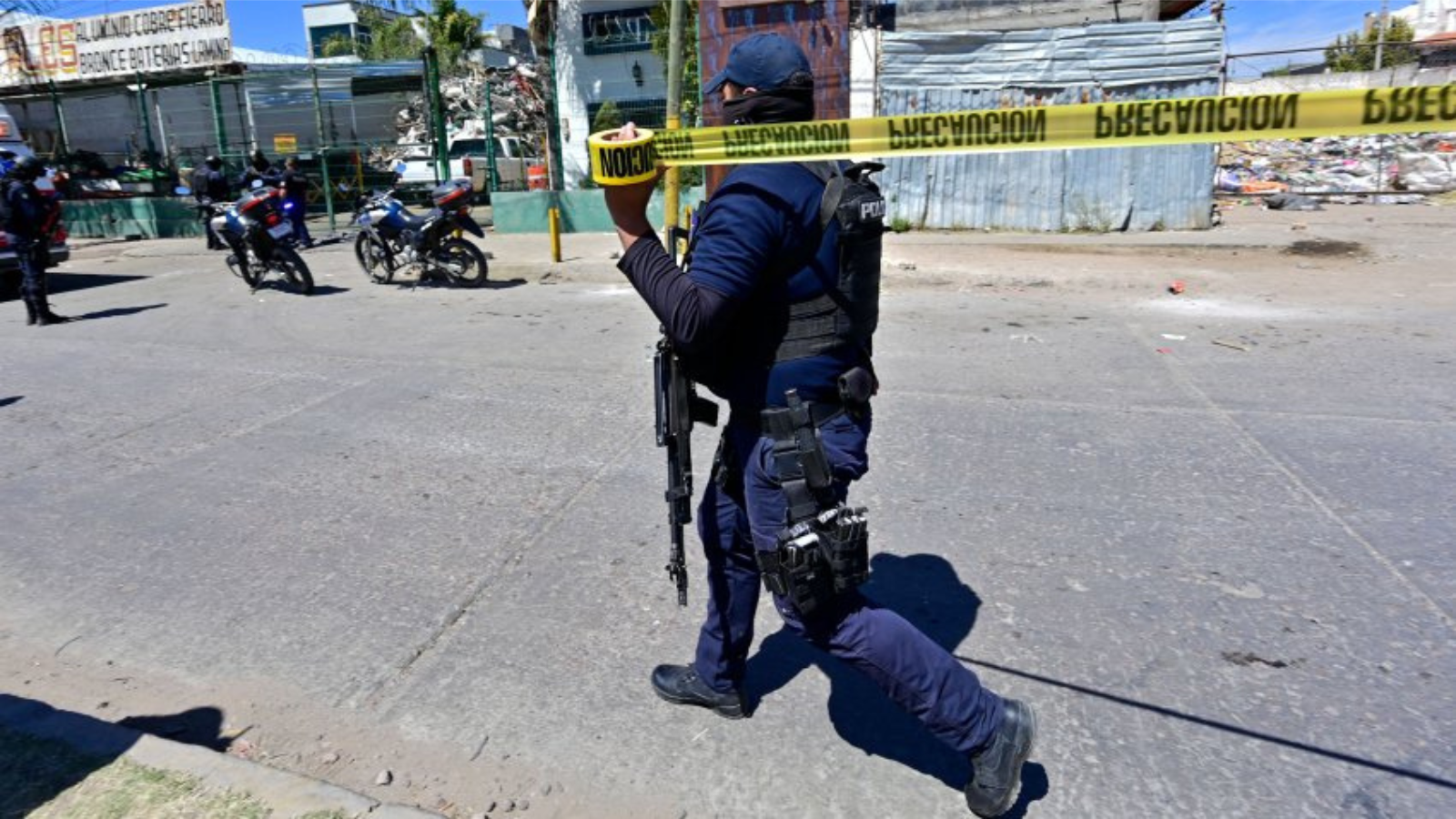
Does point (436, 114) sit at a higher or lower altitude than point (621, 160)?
higher

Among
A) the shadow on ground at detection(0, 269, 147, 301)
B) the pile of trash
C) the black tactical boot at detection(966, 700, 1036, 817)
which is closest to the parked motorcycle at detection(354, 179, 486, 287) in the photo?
the shadow on ground at detection(0, 269, 147, 301)

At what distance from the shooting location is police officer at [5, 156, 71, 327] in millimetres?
9547

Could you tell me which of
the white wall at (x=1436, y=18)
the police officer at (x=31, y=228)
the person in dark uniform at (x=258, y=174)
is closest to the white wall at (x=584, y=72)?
the person in dark uniform at (x=258, y=174)

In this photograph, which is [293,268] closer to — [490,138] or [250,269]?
[250,269]

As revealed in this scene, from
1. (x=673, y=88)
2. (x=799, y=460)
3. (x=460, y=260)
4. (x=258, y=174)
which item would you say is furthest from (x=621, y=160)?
(x=258, y=174)

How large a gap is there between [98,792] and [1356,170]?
23.5 m

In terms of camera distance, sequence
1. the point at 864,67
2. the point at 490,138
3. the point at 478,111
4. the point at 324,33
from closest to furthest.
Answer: the point at 864,67
the point at 490,138
the point at 478,111
the point at 324,33

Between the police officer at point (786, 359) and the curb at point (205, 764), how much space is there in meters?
1.17

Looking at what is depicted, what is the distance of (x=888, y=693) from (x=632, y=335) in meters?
6.49

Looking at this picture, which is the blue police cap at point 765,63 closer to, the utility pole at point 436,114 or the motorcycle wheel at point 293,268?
the motorcycle wheel at point 293,268

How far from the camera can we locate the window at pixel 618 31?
996 inches

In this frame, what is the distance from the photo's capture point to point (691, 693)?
2.98 m

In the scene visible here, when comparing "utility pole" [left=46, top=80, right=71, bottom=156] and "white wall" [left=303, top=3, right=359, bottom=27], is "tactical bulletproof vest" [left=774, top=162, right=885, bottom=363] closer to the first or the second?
"utility pole" [left=46, top=80, right=71, bottom=156]

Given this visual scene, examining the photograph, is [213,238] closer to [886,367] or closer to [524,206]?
[524,206]
